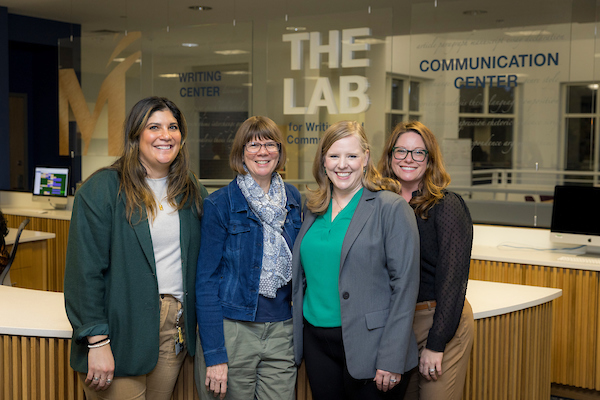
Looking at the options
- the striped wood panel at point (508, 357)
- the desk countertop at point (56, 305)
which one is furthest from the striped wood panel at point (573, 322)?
the striped wood panel at point (508, 357)

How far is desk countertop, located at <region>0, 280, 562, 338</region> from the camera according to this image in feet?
7.22

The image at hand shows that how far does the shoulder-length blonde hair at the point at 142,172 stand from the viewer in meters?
1.86

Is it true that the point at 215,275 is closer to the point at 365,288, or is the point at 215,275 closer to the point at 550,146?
the point at 365,288

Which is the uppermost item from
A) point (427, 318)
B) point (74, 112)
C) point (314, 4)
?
point (314, 4)

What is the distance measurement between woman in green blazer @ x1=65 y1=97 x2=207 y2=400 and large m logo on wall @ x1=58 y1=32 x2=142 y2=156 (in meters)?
5.45

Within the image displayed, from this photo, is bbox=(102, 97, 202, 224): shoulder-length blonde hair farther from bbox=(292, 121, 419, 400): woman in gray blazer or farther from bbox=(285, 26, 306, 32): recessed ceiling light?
bbox=(285, 26, 306, 32): recessed ceiling light

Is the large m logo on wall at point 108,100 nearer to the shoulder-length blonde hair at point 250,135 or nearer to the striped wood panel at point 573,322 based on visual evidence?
the striped wood panel at point 573,322

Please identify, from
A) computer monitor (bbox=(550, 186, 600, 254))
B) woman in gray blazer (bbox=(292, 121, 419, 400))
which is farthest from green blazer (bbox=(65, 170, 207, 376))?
computer monitor (bbox=(550, 186, 600, 254))

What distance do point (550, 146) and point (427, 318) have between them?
4424 mm

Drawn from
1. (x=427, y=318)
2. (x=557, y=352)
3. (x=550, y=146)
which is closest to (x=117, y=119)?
(x=550, y=146)

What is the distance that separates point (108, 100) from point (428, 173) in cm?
618

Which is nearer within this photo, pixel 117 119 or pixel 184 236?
pixel 184 236

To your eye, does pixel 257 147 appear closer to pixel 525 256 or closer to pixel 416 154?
pixel 416 154

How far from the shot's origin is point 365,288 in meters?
1.80
